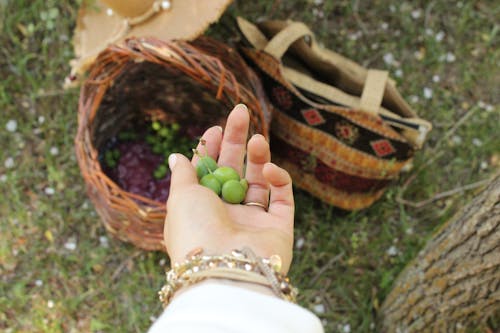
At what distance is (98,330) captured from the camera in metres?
1.96

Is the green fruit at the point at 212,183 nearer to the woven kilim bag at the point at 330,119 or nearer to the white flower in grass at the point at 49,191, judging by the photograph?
the woven kilim bag at the point at 330,119

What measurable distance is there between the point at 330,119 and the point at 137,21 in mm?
792

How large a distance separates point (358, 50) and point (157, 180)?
1160 mm

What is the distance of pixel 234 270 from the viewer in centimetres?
95

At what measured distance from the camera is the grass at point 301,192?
202 centimetres

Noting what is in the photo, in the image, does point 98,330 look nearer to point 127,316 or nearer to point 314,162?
point 127,316

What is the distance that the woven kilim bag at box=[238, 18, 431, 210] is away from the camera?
72.5 inches

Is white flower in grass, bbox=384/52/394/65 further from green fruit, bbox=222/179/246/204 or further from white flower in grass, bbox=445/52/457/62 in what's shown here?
green fruit, bbox=222/179/246/204

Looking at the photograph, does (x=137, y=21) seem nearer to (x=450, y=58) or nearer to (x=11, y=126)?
(x=11, y=126)

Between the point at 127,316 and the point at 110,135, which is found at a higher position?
the point at 110,135

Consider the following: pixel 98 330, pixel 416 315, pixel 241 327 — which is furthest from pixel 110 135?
pixel 241 327

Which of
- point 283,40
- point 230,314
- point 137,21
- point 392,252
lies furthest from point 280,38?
point 230,314

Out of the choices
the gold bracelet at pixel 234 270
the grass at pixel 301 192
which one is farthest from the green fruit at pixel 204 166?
the grass at pixel 301 192

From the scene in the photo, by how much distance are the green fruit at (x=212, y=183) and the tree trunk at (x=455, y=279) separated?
0.69 meters
